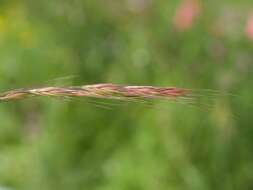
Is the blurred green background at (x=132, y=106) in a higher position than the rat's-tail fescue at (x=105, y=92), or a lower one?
lower

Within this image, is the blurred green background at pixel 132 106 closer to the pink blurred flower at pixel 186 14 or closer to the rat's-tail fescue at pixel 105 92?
the pink blurred flower at pixel 186 14

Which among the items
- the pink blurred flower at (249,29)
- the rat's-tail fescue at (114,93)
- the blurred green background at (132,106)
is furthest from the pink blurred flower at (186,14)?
the rat's-tail fescue at (114,93)

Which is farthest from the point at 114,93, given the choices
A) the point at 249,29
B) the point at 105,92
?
the point at 249,29

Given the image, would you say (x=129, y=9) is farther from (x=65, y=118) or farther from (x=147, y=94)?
(x=147, y=94)

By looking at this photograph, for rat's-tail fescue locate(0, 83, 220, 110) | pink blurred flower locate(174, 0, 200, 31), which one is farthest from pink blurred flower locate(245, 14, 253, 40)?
rat's-tail fescue locate(0, 83, 220, 110)

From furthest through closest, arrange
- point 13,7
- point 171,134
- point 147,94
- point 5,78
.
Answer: point 13,7, point 5,78, point 171,134, point 147,94

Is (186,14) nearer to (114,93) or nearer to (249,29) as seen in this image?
(249,29)

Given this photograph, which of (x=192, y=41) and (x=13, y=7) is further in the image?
(x=13, y=7)

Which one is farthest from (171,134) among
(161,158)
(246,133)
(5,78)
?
(5,78)
